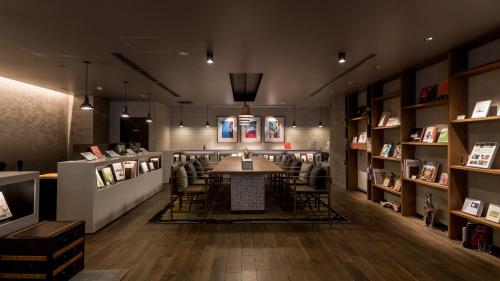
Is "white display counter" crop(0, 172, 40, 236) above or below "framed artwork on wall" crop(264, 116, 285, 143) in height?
below

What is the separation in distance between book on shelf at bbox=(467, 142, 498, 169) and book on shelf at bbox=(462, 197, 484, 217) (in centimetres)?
52

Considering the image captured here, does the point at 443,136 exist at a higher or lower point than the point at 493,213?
higher

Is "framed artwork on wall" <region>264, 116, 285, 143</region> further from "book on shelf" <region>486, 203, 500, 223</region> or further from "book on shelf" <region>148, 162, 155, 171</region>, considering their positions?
"book on shelf" <region>486, 203, 500, 223</region>

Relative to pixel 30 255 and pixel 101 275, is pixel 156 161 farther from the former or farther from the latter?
pixel 30 255

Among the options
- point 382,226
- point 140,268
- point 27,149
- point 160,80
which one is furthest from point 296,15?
point 27,149

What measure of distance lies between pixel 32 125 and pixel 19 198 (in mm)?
5624

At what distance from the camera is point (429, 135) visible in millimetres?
4957

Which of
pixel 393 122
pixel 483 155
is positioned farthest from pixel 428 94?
pixel 483 155

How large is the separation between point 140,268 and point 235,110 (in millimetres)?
8861

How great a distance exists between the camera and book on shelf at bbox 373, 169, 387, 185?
664cm

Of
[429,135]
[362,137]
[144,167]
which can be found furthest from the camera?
[362,137]

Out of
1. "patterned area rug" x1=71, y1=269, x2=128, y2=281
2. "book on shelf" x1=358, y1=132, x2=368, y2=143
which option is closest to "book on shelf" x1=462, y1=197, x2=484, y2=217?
"book on shelf" x1=358, y1=132, x2=368, y2=143

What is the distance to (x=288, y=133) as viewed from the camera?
11758 millimetres

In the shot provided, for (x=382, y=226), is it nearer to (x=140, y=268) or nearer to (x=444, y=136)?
Result: (x=444, y=136)
